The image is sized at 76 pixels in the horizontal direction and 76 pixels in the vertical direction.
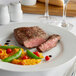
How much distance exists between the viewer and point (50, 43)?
1.80 meters

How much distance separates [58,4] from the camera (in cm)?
264

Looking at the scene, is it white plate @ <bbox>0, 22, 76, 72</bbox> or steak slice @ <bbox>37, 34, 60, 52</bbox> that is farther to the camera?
steak slice @ <bbox>37, 34, 60, 52</bbox>

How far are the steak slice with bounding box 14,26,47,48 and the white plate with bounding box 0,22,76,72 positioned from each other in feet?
0.32

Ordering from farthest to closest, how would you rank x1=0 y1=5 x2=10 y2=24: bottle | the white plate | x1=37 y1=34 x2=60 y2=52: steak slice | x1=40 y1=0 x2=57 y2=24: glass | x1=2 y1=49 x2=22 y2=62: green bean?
x1=40 y1=0 x2=57 y2=24: glass → x1=0 y1=5 x2=10 y2=24: bottle → x1=37 y1=34 x2=60 y2=52: steak slice → x1=2 y1=49 x2=22 y2=62: green bean → the white plate

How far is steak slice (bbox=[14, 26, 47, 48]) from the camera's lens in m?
1.80

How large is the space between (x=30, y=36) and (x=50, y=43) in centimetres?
19

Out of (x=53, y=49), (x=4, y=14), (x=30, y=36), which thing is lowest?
(x=53, y=49)

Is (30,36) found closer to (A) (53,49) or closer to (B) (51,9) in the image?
(A) (53,49)

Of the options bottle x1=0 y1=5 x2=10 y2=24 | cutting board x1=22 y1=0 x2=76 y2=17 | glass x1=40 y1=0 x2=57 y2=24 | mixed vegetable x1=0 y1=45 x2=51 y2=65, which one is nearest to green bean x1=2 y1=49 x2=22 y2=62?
mixed vegetable x1=0 y1=45 x2=51 y2=65

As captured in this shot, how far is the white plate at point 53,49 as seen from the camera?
4.68 feet

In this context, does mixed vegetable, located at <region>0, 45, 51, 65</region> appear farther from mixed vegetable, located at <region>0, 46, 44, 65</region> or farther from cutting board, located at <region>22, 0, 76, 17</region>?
cutting board, located at <region>22, 0, 76, 17</region>

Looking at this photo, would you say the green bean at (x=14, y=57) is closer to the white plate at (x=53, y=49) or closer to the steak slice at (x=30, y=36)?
the white plate at (x=53, y=49)

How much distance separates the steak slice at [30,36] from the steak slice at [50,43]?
7 centimetres

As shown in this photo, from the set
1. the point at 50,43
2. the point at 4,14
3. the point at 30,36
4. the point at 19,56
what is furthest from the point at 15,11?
the point at 19,56
